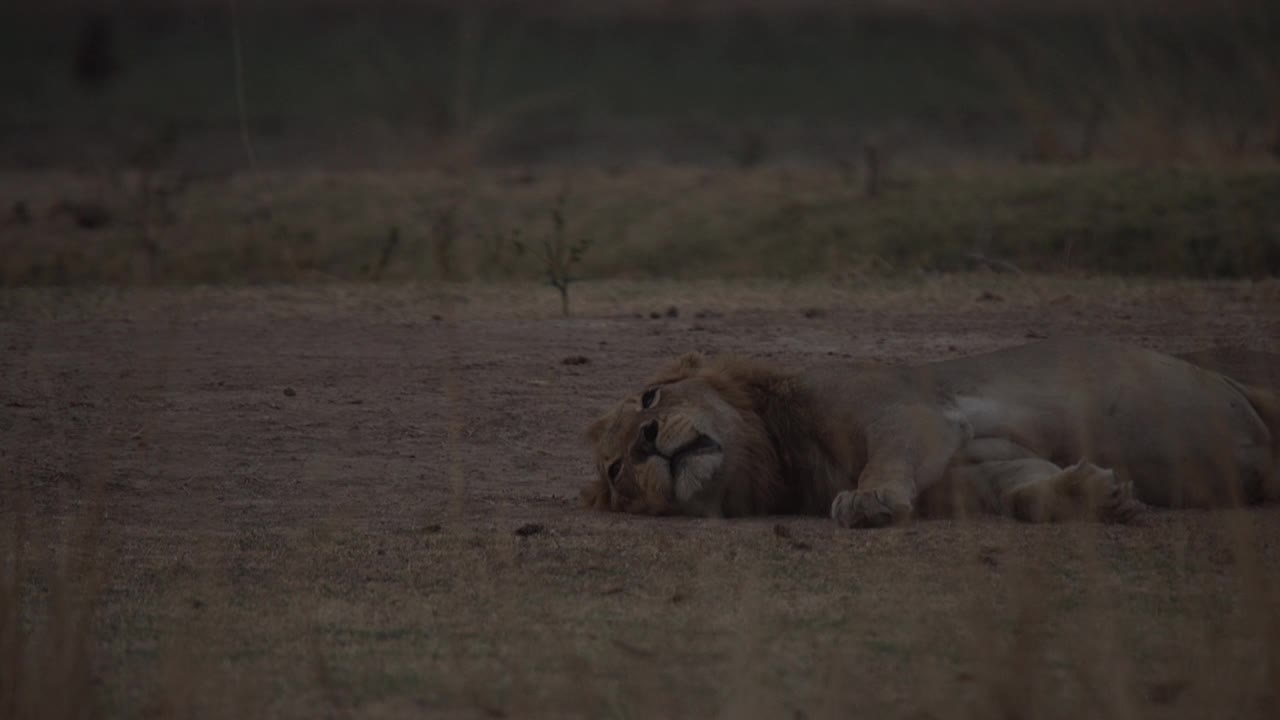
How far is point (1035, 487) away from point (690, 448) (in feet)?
3.37

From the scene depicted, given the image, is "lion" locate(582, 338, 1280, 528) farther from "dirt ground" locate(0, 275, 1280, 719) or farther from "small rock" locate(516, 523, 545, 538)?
"small rock" locate(516, 523, 545, 538)

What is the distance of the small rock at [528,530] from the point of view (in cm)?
562

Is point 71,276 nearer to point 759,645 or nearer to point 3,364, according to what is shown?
point 3,364

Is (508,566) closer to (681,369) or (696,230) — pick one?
(681,369)

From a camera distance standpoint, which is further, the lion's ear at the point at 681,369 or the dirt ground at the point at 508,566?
the lion's ear at the point at 681,369

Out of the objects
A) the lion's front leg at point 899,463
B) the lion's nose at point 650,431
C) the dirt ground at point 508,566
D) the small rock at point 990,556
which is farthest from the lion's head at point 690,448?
the small rock at point 990,556

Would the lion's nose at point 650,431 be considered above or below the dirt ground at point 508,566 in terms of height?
above

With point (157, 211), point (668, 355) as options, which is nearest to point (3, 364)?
point (668, 355)

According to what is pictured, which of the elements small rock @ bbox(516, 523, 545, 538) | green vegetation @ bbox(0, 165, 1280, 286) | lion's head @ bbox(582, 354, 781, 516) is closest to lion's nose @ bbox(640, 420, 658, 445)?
lion's head @ bbox(582, 354, 781, 516)

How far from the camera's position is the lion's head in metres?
5.75

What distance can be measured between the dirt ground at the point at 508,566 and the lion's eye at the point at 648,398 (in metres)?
0.41

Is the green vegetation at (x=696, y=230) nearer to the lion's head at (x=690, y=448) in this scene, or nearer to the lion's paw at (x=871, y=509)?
the lion's head at (x=690, y=448)

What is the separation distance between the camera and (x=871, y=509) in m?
5.50

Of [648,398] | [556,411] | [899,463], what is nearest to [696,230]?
[556,411]
